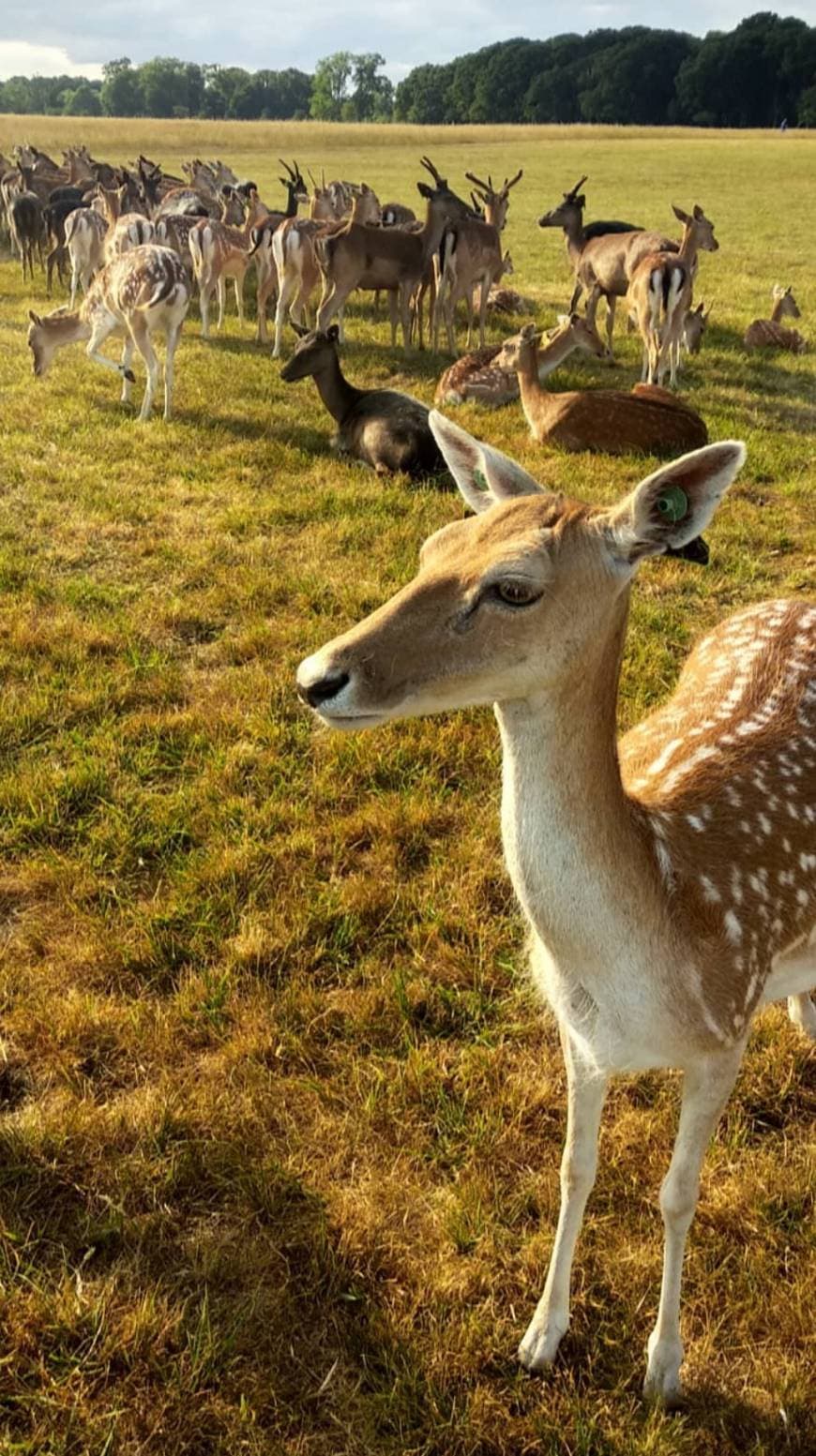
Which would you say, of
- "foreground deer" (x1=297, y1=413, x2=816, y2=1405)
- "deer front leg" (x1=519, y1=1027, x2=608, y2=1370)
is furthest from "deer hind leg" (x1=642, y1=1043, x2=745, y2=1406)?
"deer front leg" (x1=519, y1=1027, x2=608, y2=1370)

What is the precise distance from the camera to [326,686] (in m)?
1.52

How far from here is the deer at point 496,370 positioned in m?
8.66

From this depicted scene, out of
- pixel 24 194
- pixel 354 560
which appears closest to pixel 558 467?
pixel 354 560

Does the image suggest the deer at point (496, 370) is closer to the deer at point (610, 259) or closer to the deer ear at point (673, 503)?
the deer at point (610, 259)

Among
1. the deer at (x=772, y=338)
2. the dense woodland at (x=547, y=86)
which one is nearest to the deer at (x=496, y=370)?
the deer at (x=772, y=338)

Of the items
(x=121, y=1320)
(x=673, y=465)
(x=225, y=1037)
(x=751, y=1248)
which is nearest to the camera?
(x=673, y=465)

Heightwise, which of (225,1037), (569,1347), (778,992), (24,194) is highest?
(24,194)

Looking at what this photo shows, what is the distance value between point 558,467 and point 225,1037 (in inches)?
214

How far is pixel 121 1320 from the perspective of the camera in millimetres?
2090

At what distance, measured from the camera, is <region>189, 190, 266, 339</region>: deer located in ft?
36.8

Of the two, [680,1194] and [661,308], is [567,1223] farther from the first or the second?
[661,308]

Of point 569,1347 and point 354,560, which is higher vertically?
point 354,560

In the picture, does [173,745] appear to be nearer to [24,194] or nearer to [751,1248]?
[751,1248]

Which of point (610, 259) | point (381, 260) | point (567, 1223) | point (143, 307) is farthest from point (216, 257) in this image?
point (567, 1223)
